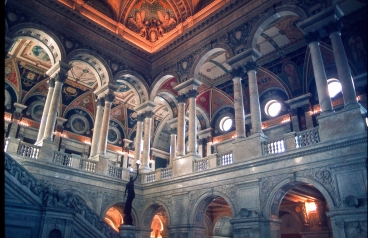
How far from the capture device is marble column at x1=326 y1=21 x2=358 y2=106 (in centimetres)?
1158

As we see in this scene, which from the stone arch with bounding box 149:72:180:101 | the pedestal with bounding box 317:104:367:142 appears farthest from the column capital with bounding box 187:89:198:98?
the pedestal with bounding box 317:104:367:142

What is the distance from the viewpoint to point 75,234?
35.1 ft

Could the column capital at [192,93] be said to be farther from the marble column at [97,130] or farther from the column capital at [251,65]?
the marble column at [97,130]

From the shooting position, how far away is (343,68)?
39.8 ft

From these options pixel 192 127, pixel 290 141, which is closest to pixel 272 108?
pixel 192 127

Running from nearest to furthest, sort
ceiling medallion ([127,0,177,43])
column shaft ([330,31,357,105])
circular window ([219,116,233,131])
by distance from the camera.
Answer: column shaft ([330,31,357,105]), ceiling medallion ([127,0,177,43]), circular window ([219,116,233,131])

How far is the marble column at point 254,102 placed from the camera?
14.0 m

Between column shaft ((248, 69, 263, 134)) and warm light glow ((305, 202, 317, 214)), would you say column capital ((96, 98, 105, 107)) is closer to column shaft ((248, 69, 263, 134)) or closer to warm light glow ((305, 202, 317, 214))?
column shaft ((248, 69, 263, 134))

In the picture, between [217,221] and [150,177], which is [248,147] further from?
[217,221]

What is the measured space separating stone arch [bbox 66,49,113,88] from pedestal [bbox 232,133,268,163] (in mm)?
8604

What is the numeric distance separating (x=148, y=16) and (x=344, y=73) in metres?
13.5

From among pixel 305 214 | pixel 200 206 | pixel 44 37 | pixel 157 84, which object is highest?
pixel 44 37

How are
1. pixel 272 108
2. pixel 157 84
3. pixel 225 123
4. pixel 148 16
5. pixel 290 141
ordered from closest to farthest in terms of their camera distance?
pixel 290 141
pixel 157 84
pixel 272 108
pixel 148 16
pixel 225 123

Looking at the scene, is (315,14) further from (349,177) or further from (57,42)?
(57,42)
